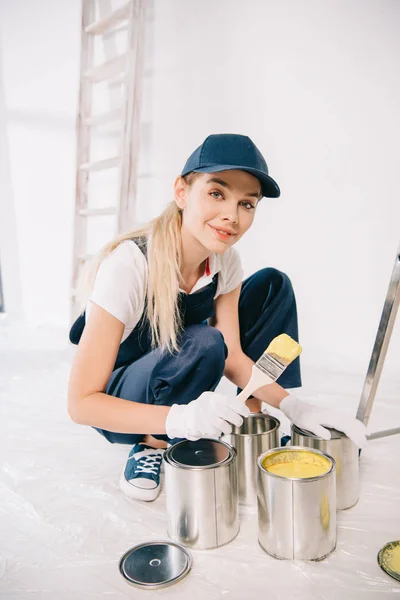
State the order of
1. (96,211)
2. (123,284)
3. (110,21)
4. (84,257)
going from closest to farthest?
(123,284) < (110,21) < (96,211) < (84,257)

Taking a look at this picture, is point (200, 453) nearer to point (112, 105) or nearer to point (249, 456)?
point (249, 456)

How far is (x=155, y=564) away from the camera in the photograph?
2.68 feet

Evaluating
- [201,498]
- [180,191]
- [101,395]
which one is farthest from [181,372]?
[180,191]

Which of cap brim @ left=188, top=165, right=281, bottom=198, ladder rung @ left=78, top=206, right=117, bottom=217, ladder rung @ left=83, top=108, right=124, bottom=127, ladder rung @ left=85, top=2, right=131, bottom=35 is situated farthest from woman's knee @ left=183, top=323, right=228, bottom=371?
ladder rung @ left=85, top=2, right=131, bottom=35

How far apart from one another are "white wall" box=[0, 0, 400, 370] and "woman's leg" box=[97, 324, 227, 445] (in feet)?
3.74

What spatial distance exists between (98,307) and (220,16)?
1782 mm

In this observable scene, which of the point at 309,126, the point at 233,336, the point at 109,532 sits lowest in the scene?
the point at 109,532

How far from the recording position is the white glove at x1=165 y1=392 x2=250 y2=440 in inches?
34.7

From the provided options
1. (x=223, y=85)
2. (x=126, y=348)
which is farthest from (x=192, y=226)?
(x=223, y=85)

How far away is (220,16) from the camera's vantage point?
2178mm

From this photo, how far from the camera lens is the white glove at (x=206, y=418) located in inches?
34.7

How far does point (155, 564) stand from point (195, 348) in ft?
1.43

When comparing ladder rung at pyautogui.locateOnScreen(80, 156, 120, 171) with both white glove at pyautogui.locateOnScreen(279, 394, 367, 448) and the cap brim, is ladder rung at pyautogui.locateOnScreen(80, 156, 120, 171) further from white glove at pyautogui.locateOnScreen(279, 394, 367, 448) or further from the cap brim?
white glove at pyautogui.locateOnScreen(279, 394, 367, 448)

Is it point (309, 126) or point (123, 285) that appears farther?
point (309, 126)
